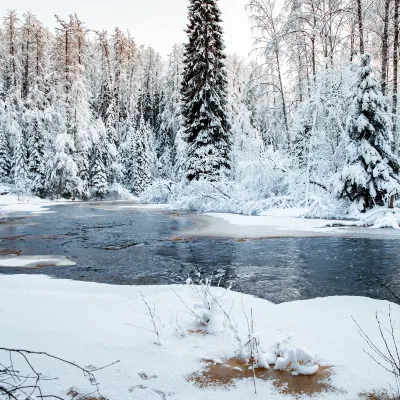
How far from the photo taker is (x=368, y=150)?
13.6 metres

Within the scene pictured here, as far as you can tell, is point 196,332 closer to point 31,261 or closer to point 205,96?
point 31,261

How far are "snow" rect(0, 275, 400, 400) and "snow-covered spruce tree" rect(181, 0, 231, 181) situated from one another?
16617mm

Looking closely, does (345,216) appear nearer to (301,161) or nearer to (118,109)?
(301,161)

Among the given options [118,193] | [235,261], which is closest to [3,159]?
[118,193]

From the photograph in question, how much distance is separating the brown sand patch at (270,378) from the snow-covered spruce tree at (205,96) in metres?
18.4

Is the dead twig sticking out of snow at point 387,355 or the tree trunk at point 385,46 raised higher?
the tree trunk at point 385,46

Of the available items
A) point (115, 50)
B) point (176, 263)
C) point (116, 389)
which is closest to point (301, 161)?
point (176, 263)

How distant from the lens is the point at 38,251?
9227 mm

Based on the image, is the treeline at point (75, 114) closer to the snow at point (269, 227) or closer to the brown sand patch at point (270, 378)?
the snow at point (269, 227)

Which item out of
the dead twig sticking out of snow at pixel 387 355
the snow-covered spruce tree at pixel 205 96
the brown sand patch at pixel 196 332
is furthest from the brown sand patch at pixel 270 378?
the snow-covered spruce tree at pixel 205 96

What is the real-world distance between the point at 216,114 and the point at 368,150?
10772 mm

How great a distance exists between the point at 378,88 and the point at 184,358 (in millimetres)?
13764

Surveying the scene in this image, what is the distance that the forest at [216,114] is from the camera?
14.6m

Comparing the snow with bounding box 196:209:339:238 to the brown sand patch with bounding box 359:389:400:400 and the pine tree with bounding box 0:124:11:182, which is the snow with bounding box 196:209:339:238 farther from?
the pine tree with bounding box 0:124:11:182
